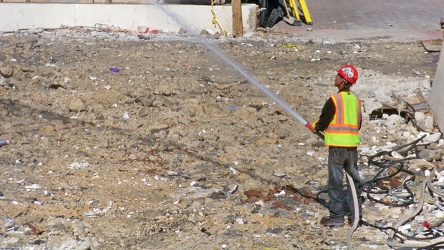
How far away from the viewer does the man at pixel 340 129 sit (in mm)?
6688

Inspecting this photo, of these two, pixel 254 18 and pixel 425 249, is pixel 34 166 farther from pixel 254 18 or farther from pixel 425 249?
pixel 254 18

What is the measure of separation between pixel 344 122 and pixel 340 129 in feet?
0.25

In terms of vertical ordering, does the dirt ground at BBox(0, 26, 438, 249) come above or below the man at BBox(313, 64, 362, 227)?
below

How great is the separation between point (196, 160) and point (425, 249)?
3234 mm

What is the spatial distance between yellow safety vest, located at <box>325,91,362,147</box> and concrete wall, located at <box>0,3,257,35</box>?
9169 millimetres

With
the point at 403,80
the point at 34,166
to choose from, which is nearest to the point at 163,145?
the point at 34,166

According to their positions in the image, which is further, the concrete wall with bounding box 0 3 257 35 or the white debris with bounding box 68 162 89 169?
the concrete wall with bounding box 0 3 257 35

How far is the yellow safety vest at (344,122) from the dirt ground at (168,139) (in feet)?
2.89

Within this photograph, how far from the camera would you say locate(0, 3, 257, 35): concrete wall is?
15.3 m

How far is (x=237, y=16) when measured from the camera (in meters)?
15.5

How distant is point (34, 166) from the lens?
824 centimetres

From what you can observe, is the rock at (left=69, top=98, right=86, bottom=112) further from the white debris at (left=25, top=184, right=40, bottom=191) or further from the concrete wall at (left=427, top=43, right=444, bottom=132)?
the concrete wall at (left=427, top=43, right=444, bottom=132)

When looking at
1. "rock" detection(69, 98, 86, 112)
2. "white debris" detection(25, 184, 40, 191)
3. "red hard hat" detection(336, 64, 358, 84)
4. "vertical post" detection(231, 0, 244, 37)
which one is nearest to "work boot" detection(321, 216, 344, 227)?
"red hard hat" detection(336, 64, 358, 84)

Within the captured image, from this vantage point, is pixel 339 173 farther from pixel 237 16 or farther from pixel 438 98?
pixel 237 16
